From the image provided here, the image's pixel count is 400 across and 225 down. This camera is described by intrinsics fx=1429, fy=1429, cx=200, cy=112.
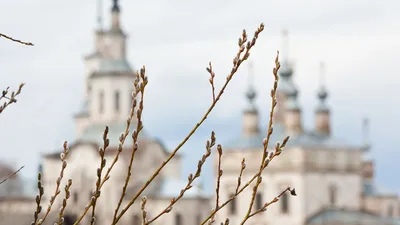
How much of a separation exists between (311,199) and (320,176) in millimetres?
1162

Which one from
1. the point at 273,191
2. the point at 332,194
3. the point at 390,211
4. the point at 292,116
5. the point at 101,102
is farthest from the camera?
the point at 390,211

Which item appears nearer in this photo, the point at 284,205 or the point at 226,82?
the point at 226,82

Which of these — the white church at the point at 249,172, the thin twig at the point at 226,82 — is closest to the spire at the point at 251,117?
the white church at the point at 249,172

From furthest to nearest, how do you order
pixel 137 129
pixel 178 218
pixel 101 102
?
pixel 101 102
pixel 178 218
pixel 137 129

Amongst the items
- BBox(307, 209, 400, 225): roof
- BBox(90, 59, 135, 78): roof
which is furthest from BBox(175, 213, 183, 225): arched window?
BBox(90, 59, 135, 78): roof

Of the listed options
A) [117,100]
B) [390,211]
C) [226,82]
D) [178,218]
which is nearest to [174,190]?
[178,218]

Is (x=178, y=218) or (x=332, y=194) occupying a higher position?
(x=332, y=194)

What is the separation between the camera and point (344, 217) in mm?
57688

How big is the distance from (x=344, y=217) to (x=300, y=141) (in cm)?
369

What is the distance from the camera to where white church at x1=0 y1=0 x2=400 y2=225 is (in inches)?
2265

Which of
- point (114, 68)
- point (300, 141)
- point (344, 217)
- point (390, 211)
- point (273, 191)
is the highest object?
point (114, 68)

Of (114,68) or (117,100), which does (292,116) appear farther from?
(114,68)

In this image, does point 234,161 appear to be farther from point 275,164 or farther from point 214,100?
point 214,100

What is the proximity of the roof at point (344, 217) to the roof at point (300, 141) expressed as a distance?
9.39 feet
